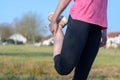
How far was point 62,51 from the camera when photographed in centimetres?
390

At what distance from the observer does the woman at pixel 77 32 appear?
3822mm

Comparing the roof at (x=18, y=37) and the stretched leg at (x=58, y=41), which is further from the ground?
the stretched leg at (x=58, y=41)

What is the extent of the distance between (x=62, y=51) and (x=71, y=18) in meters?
0.31

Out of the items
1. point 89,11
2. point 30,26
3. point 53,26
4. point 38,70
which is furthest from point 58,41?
point 30,26

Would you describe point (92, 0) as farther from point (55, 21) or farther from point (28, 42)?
point (28, 42)

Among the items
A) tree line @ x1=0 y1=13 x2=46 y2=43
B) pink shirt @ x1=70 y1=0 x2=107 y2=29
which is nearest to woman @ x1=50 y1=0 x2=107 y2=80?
pink shirt @ x1=70 y1=0 x2=107 y2=29

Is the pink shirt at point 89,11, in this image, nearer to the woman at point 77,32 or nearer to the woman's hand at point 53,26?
the woman at point 77,32

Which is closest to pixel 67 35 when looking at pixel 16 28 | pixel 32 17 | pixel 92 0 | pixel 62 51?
pixel 62 51

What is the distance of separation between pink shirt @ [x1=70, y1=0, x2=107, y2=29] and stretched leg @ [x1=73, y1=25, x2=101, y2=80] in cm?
9

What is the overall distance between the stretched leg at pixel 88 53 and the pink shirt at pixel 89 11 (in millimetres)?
91

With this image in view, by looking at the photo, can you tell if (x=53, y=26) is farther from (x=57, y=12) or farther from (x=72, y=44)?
(x=72, y=44)

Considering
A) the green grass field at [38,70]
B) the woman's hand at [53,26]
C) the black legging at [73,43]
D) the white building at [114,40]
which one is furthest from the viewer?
the white building at [114,40]

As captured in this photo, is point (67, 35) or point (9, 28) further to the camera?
point (9, 28)

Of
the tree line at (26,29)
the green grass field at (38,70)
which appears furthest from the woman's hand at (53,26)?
the tree line at (26,29)
